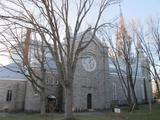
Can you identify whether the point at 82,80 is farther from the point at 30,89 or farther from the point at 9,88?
the point at 9,88

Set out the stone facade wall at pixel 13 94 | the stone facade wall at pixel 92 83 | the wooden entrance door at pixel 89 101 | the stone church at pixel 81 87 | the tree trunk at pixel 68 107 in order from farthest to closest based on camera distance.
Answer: the wooden entrance door at pixel 89 101, the stone facade wall at pixel 92 83, the stone church at pixel 81 87, the stone facade wall at pixel 13 94, the tree trunk at pixel 68 107

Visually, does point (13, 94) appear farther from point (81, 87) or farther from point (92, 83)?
point (92, 83)

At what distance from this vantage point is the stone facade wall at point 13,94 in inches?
1299

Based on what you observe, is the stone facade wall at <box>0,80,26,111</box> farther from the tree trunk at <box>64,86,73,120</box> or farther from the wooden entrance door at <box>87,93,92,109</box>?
the tree trunk at <box>64,86,73,120</box>

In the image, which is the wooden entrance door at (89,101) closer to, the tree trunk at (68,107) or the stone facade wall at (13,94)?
the stone facade wall at (13,94)

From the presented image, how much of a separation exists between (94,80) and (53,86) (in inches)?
285

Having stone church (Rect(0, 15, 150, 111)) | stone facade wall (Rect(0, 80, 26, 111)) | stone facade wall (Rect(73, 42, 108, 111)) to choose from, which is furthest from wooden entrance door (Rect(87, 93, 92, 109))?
stone facade wall (Rect(0, 80, 26, 111))

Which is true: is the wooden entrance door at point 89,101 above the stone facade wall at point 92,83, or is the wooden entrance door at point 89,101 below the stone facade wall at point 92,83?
below

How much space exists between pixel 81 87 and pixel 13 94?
10878 millimetres

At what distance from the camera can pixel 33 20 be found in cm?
1753

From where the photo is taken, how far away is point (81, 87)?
36406 mm

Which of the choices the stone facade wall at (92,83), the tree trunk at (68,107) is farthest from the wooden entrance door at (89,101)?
the tree trunk at (68,107)

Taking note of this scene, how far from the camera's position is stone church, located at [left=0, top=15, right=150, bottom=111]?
33781 mm

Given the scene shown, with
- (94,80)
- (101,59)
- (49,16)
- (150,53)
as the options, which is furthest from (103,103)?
(49,16)
